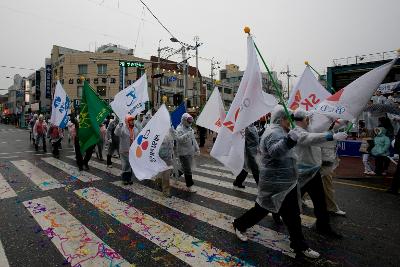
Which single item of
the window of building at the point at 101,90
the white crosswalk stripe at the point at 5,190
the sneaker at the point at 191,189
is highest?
the window of building at the point at 101,90

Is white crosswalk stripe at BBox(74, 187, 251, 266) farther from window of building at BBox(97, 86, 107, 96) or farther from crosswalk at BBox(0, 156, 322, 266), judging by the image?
window of building at BBox(97, 86, 107, 96)

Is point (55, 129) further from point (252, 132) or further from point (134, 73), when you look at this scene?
point (134, 73)

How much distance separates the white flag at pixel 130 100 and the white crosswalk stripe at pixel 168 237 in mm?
3253

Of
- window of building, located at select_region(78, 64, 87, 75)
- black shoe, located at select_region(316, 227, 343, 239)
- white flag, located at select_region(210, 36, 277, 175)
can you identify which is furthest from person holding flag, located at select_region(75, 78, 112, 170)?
window of building, located at select_region(78, 64, 87, 75)

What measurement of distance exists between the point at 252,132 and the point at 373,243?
11.0 ft

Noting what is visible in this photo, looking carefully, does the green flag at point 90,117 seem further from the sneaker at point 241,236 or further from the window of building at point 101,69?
the window of building at point 101,69

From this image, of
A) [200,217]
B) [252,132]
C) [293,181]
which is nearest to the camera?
[293,181]

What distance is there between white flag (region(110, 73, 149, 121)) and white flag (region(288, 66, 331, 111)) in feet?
15.1

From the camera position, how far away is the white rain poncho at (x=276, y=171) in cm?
383

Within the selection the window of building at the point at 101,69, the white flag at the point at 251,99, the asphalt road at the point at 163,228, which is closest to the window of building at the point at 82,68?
the window of building at the point at 101,69

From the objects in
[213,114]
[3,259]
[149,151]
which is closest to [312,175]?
[149,151]

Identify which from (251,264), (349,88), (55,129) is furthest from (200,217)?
(55,129)

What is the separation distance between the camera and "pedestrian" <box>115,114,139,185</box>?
8000 mm

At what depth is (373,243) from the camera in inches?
166
